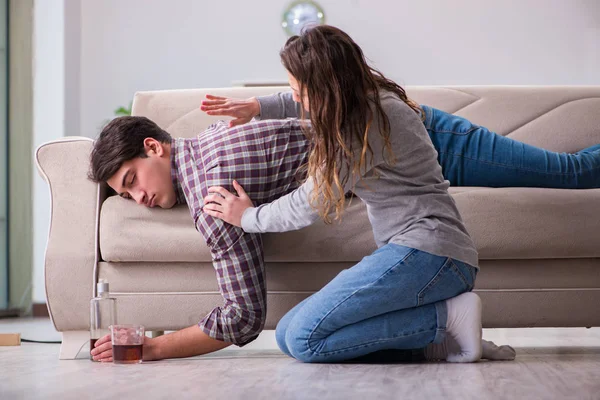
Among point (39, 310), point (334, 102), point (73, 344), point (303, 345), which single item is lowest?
point (39, 310)

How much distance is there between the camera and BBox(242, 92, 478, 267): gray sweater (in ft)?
5.07

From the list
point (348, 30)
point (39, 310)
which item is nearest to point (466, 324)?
point (39, 310)

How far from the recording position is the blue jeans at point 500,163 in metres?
2.01

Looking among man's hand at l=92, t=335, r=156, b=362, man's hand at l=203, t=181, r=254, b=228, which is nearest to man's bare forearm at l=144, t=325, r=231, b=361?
man's hand at l=92, t=335, r=156, b=362

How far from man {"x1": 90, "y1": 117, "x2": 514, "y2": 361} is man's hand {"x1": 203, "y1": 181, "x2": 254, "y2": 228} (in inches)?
1.1

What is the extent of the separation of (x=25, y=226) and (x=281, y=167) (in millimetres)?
2526

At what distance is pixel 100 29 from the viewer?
A: 4.68 metres

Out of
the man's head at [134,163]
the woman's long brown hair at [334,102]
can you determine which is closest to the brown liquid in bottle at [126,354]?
the man's head at [134,163]

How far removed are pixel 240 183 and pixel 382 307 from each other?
46 centimetres

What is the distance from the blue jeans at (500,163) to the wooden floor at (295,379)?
454 millimetres

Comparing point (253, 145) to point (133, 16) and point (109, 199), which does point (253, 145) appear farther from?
point (133, 16)

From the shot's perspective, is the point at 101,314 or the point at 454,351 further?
the point at 101,314

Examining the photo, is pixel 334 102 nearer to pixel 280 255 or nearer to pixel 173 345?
pixel 280 255

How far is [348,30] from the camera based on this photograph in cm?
470
